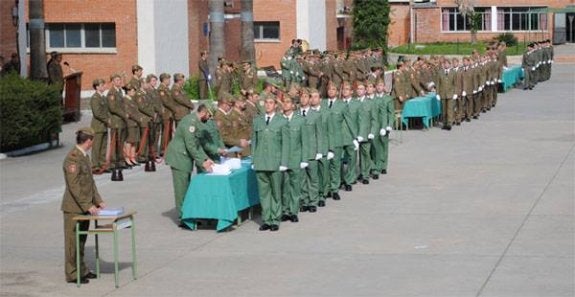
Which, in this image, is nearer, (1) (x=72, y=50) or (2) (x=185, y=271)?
(2) (x=185, y=271)

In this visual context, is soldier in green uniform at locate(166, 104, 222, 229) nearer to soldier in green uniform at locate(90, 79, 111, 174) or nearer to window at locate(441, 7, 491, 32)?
soldier in green uniform at locate(90, 79, 111, 174)

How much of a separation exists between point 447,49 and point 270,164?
61.7 meters

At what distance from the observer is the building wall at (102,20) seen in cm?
4666

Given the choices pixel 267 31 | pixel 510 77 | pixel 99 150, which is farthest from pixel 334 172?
pixel 267 31

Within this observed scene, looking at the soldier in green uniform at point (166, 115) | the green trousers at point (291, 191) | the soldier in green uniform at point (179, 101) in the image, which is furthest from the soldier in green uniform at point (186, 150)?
the soldier in green uniform at point (179, 101)

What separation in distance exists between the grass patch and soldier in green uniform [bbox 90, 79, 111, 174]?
162ft

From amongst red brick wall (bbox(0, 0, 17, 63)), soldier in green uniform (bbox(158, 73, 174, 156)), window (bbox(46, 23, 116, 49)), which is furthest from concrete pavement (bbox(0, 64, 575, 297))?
window (bbox(46, 23, 116, 49))

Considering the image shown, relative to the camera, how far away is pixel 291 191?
19.8 m

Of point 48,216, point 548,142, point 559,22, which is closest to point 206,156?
point 48,216

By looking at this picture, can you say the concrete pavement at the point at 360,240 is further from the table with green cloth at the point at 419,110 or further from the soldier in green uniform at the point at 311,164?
the table with green cloth at the point at 419,110

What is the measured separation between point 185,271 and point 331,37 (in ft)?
161

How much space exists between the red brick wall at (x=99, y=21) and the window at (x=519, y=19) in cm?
4648

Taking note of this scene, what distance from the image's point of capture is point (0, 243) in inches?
734

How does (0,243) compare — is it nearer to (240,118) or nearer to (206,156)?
(206,156)
